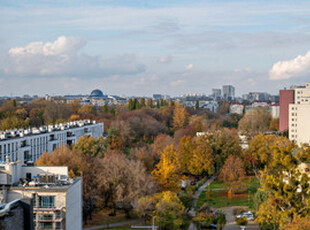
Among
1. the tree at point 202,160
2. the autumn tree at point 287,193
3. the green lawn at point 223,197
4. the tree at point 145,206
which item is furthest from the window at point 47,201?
the tree at point 202,160

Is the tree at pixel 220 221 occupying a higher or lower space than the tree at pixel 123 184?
lower

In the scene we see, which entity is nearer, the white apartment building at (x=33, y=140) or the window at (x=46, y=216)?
the window at (x=46, y=216)

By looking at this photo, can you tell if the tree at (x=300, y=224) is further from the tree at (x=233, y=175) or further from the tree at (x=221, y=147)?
the tree at (x=221, y=147)

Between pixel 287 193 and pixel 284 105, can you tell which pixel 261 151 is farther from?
pixel 284 105

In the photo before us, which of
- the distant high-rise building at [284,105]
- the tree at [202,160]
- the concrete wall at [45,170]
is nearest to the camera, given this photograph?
the concrete wall at [45,170]

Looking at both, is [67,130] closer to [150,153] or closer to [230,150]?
[150,153]

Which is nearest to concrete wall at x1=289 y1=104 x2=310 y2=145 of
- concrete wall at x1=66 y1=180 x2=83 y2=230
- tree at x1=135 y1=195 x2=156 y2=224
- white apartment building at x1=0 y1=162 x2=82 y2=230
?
tree at x1=135 y1=195 x2=156 y2=224
